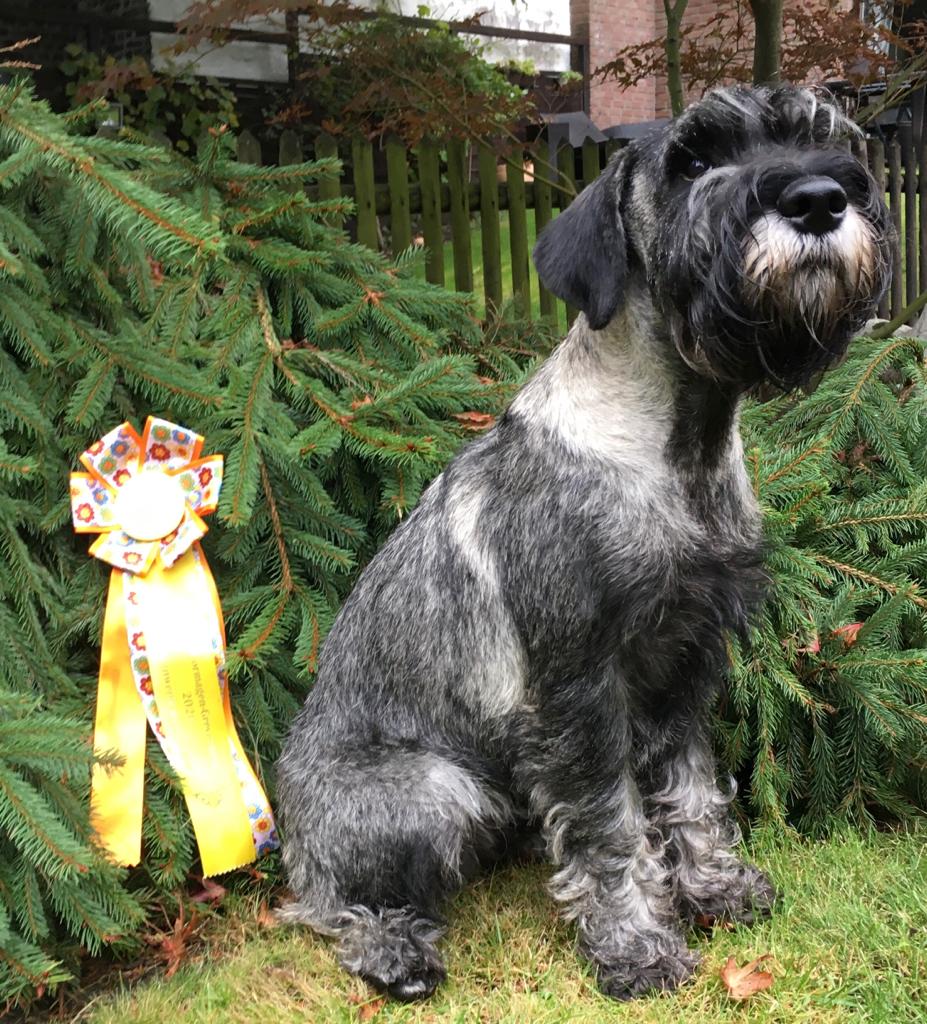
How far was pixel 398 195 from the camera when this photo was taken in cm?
658

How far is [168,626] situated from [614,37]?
1719 centimetres

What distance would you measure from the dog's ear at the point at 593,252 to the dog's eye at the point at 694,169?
16cm

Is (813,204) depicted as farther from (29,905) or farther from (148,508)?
(29,905)

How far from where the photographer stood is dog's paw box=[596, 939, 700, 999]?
255cm

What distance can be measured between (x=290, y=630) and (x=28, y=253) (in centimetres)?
139

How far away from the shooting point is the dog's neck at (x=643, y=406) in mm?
2449

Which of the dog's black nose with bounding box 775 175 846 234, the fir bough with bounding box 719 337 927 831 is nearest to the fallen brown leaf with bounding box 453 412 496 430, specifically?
the fir bough with bounding box 719 337 927 831

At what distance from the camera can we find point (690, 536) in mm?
2453

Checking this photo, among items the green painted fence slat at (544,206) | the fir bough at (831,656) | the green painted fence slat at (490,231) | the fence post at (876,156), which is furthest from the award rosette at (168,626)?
the fence post at (876,156)

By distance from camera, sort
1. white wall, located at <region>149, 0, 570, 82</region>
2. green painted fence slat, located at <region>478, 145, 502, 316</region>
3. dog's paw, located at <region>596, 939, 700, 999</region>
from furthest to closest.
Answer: white wall, located at <region>149, 0, 570, 82</region>, green painted fence slat, located at <region>478, 145, 502, 316</region>, dog's paw, located at <region>596, 939, 700, 999</region>

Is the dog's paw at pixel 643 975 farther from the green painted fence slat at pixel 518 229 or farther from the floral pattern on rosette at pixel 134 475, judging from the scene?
the green painted fence slat at pixel 518 229

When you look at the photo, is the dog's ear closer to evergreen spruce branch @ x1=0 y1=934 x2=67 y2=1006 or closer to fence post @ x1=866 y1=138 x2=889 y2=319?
evergreen spruce branch @ x1=0 y1=934 x2=67 y2=1006

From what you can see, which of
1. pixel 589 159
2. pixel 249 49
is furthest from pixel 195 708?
pixel 249 49

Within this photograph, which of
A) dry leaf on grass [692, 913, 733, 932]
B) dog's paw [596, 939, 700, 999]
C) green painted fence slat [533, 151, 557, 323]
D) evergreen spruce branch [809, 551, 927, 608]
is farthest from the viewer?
green painted fence slat [533, 151, 557, 323]
